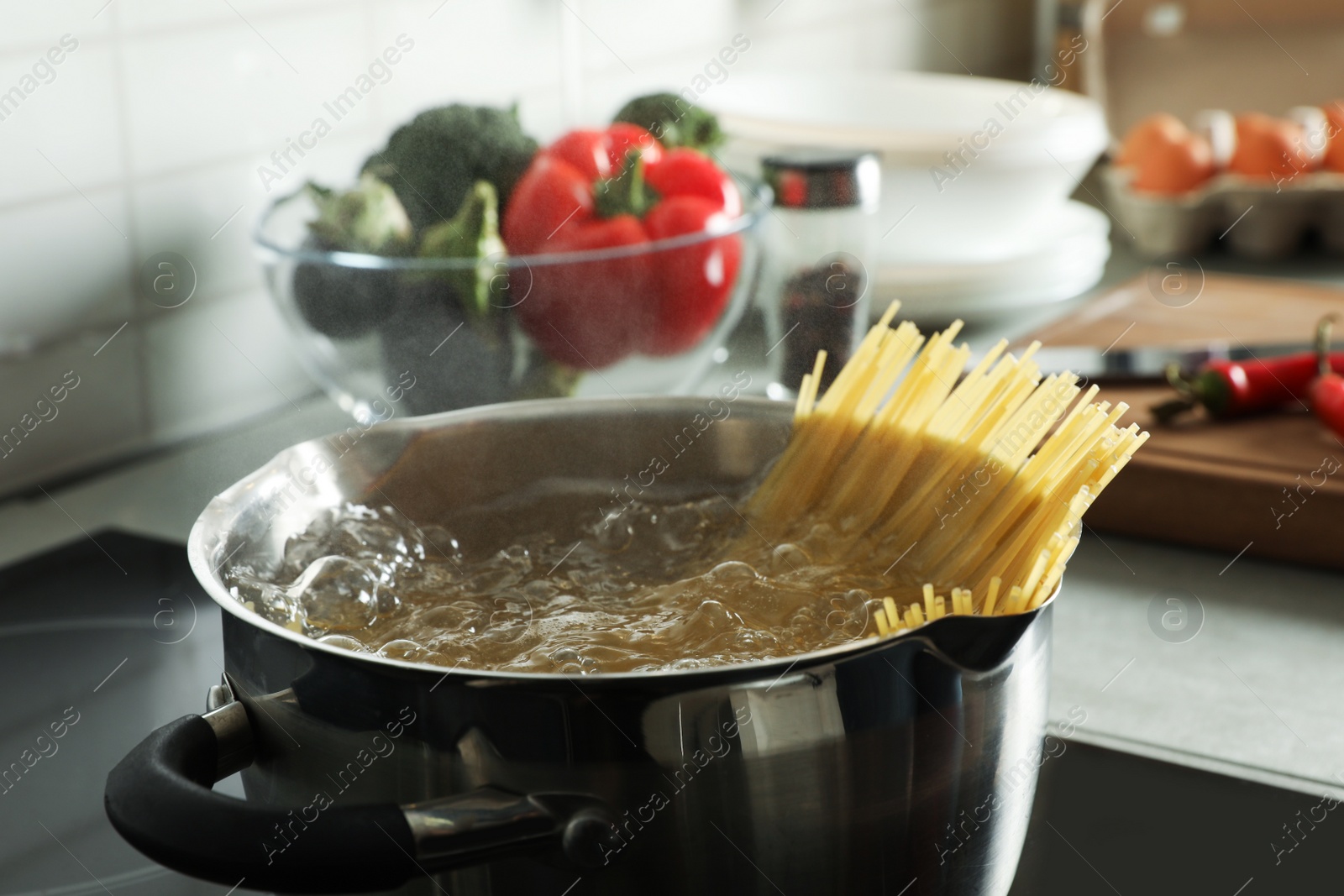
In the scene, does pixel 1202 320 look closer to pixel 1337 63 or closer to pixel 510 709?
pixel 1337 63

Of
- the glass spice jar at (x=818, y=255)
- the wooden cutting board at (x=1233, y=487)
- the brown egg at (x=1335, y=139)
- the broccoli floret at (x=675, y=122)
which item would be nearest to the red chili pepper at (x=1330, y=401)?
the wooden cutting board at (x=1233, y=487)

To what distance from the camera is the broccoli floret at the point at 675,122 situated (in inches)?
34.4

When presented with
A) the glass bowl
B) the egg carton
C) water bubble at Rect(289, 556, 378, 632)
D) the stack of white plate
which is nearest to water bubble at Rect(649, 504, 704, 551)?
water bubble at Rect(289, 556, 378, 632)

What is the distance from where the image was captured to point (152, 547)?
2.39ft

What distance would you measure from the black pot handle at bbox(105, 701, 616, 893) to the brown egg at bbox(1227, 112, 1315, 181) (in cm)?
117

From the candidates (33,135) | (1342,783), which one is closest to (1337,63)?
(1342,783)

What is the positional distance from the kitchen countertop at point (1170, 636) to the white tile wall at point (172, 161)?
2.4 inches

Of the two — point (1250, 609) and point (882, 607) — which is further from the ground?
point (882, 607)

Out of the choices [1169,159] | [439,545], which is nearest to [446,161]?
[439,545]

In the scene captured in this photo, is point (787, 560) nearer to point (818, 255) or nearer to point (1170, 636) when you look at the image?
point (1170, 636)

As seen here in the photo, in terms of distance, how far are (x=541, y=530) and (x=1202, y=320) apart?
69 cm

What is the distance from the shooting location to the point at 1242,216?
1.28 m

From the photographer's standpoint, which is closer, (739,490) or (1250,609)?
(739,490)

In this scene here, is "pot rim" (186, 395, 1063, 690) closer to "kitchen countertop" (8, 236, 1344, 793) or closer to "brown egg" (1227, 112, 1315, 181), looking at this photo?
"kitchen countertop" (8, 236, 1344, 793)
